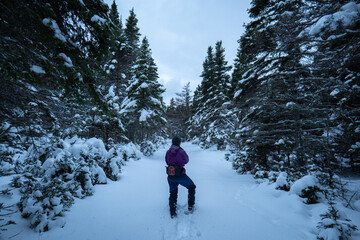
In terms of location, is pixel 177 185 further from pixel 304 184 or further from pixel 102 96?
pixel 304 184

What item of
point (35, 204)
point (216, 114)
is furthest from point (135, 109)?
point (35, 204)

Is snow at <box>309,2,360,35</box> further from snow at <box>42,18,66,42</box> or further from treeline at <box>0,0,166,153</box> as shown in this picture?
snow at <box>42,18,66,42</box>

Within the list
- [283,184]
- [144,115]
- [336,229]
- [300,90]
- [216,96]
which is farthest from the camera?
[216,96]

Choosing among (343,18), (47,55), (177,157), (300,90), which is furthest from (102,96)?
(300,90)

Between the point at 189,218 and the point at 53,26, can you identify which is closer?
the point at 53,26

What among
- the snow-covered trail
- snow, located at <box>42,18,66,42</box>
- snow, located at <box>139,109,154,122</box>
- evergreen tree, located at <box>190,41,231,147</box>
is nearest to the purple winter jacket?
the snow-covered trail

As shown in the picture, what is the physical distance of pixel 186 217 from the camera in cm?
386

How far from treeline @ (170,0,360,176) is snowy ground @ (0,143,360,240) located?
2.00m

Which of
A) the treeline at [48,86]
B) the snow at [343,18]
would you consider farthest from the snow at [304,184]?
the treeline at [48,86]

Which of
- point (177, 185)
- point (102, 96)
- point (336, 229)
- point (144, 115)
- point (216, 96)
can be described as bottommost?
point (336, 229)

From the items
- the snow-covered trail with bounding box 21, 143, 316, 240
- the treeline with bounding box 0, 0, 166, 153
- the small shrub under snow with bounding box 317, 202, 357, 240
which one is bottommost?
the snow-covered trail with bounding box 21, 143, 316, 240

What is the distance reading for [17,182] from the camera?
152 inches

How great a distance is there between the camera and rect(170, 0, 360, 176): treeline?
350 cm

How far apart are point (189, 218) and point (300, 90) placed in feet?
21.0
